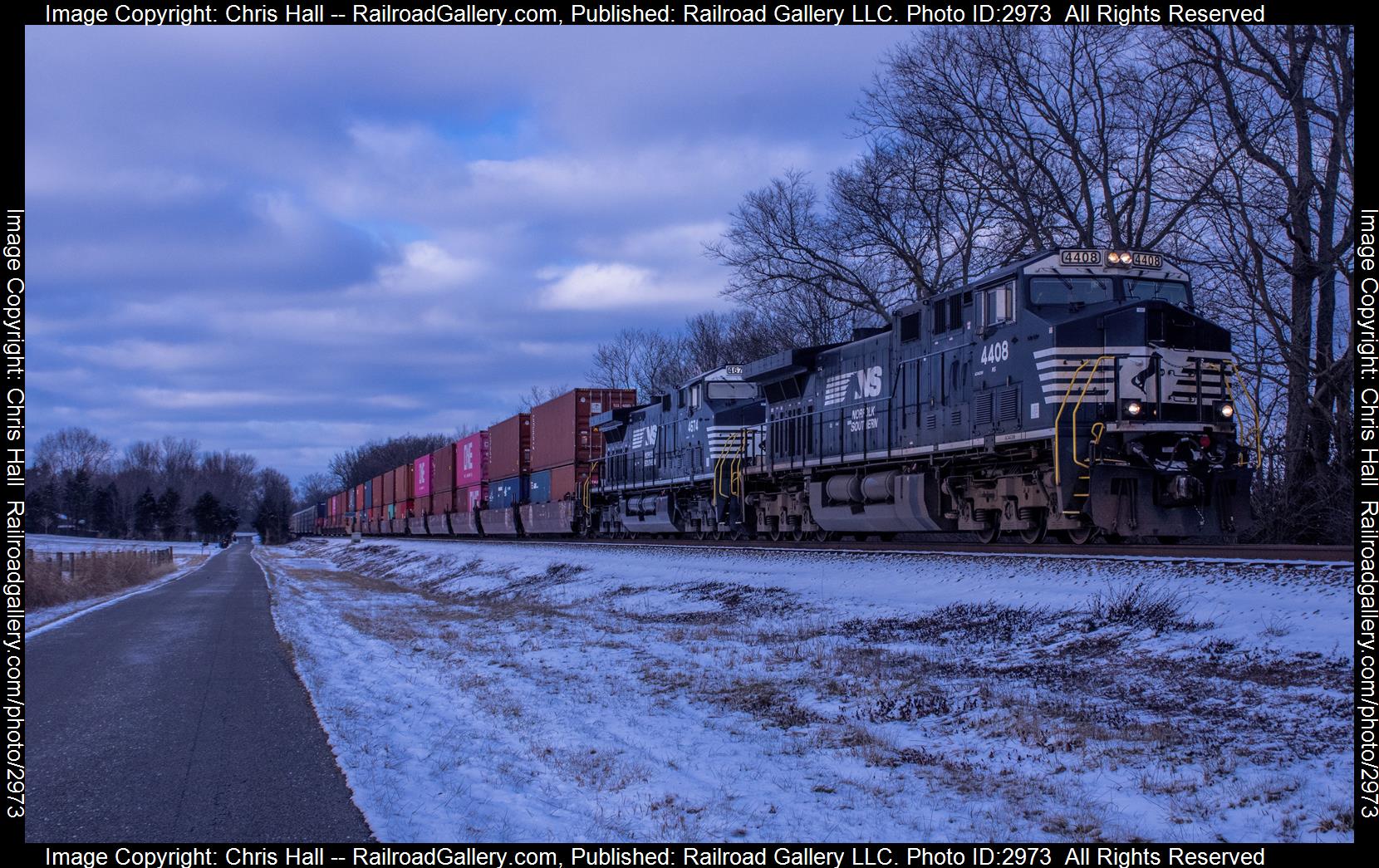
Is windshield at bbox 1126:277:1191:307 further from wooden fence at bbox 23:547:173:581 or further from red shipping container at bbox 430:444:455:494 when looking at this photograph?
red shipping container at bbox 430:444:455:494

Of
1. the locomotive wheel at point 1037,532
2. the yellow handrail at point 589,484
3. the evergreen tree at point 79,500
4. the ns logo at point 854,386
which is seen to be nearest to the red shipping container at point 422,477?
the yellow handrail at point 589,484

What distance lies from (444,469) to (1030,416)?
1650 inches

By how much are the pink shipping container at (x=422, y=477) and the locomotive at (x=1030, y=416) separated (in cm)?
3700

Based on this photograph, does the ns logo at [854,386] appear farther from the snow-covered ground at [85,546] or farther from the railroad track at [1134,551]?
the snow-covered ground at [85,546]

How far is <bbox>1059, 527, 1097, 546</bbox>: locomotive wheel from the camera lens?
13.9 m

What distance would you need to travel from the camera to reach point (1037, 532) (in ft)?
48.3

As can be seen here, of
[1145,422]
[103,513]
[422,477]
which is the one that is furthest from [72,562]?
[103,513]

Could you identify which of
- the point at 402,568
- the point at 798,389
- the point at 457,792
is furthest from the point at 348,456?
the point at 457,792

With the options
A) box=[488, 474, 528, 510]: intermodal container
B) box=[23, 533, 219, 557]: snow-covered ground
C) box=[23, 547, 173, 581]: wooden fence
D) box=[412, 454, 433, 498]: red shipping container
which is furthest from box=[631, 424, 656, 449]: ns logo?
box=[23, 533, 219, 557]: snow-covered ground

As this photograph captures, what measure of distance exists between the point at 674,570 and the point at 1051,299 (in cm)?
754

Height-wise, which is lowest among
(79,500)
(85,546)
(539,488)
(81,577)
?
(85,546)

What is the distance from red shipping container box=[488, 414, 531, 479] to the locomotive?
1955 centimetres

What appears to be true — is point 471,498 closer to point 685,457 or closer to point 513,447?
point 513,447

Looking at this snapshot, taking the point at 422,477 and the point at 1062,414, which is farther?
the point at 422,477
